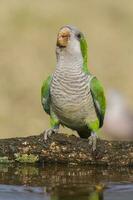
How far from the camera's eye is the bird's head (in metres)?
7.62

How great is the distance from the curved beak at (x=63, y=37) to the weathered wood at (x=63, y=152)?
34.7 inches

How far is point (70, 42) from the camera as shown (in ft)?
25.5

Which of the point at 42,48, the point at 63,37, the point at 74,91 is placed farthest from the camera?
the point at 42,48

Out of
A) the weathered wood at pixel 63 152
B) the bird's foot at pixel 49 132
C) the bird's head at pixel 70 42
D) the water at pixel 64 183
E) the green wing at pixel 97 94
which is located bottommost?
the water at pixel 64 183

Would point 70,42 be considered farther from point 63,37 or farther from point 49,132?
point 49,132

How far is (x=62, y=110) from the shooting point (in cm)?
825

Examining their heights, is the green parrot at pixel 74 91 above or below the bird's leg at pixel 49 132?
above

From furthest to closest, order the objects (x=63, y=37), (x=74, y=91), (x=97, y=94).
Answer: (x=97, y=94) → (x=74, y=91) → (x=63, y=37)

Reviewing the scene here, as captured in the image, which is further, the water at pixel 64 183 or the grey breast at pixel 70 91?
the grey breast at pixel 70 91

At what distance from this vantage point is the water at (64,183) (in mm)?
6008

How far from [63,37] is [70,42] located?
0.58 feet

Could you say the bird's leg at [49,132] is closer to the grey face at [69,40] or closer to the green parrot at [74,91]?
the green parrot at [74,91]

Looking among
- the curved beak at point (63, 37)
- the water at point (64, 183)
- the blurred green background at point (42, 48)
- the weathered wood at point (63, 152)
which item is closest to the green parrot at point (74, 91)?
the curved beak at point (63, 37)

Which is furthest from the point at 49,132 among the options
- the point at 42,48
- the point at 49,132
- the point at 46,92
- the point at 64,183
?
the point at 42,48
